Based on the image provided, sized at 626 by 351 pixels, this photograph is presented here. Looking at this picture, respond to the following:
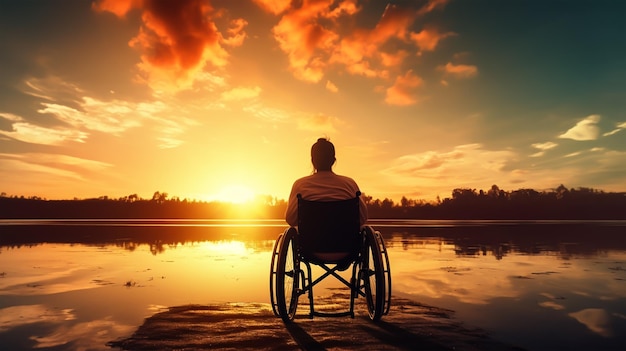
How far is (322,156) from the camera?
4930 millimetres

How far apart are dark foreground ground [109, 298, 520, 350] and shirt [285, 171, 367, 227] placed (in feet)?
3.38

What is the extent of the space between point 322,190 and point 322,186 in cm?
5

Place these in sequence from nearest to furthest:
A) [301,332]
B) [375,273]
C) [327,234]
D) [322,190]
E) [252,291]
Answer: [301,332] < [375,273] < [327,234] < [322,190] < [252,291]

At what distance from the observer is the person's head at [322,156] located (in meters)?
4.93

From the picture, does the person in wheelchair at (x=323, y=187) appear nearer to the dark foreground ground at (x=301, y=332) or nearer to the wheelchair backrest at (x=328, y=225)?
the wheelchair backrest at (x=328, y=225)

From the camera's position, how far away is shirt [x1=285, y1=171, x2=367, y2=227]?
471 cm

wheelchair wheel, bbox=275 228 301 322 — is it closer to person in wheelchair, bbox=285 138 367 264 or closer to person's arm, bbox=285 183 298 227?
person's arm, bbox=285 183 298 227

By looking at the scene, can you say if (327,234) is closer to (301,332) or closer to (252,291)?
(301,332)

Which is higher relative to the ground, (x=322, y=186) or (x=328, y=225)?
(x=322, y=186)

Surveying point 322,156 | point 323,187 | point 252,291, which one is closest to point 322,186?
point 323,187

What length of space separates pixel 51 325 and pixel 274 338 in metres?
2.28

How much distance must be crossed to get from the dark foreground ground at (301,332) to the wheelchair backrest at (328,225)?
0.74 m

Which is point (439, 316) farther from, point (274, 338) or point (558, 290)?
point (558, 290)

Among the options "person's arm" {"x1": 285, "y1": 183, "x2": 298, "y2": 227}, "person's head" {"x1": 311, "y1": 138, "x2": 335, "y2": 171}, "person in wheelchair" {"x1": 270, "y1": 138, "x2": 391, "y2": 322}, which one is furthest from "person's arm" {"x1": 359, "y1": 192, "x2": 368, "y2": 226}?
"person's arm" {"x1": 285, "y1": 183, "x2": 298, "y2": 227}
